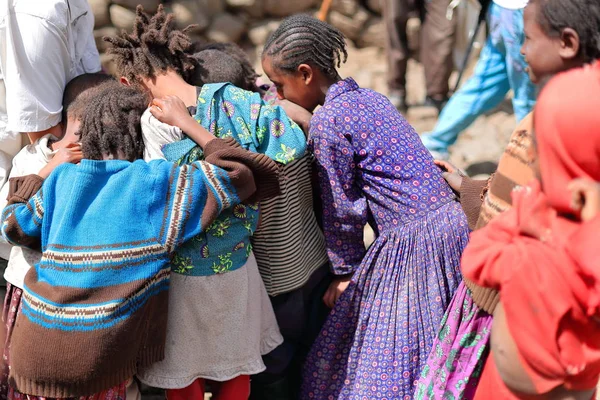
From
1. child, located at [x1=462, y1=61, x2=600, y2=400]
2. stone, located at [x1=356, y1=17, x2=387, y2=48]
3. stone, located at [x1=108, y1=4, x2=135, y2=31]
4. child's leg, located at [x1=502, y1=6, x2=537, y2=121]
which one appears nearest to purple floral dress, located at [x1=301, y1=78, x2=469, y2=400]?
child, located at [x1=462, y1=61, x2=600, y2=400]

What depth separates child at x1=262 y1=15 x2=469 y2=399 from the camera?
98.2 inches

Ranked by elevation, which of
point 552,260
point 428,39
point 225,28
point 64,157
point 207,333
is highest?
point 552,260

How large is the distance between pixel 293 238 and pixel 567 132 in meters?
1.28

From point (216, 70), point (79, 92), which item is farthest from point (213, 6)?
point (79, 92)

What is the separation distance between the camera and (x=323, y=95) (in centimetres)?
263

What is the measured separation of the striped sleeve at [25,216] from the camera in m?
2.14

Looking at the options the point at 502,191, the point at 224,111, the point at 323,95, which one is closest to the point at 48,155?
the point at 224,111

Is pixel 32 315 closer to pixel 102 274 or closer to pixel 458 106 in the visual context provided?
pixel 102 274

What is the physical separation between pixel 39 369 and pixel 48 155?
2.48ft

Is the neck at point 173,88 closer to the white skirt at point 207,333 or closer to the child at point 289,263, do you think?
the child at point 289,263

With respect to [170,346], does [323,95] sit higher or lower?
higher

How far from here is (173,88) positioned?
95.8 inches

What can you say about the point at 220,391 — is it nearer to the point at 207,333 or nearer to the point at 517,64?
the point at 207,333

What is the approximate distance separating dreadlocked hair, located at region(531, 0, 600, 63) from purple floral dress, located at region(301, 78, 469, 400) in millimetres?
804
